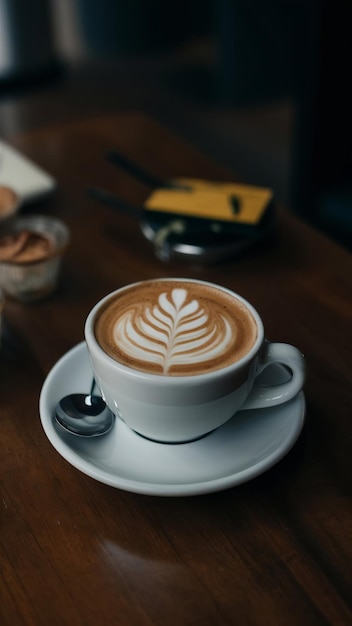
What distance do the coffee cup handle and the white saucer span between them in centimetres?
2

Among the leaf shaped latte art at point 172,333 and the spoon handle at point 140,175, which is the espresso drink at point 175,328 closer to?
the leaf shaped latte art at point 172,333

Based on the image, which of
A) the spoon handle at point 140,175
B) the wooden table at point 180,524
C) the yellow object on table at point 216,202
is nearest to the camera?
the wooden table at point 180,524

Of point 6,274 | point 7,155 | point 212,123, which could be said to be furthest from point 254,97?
point 6,274

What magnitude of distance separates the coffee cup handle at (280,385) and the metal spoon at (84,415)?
0.11 m

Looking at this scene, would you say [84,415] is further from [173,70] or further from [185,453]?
[173,70]

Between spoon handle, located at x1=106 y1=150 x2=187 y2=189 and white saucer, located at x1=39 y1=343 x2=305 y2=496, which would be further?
spoon handle, located at x1=106 y1=150 x2=187 y2=189

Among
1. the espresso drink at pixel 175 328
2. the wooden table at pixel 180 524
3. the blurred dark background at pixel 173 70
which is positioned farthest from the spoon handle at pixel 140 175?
the blurred dark background at pixel 173 70

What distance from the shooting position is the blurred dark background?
2.56 meters

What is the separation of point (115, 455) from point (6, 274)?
0.98 feet

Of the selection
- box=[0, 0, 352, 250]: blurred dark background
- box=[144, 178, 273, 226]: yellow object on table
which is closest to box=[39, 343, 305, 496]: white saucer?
box=[144, 178, 273, 226]: yellow object on table

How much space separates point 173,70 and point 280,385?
2814mm

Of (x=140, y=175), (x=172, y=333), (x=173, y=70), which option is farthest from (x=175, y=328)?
(x=173, y=70)

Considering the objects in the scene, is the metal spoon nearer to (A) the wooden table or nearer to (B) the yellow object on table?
(A) the wooden table

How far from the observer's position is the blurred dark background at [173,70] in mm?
2562
